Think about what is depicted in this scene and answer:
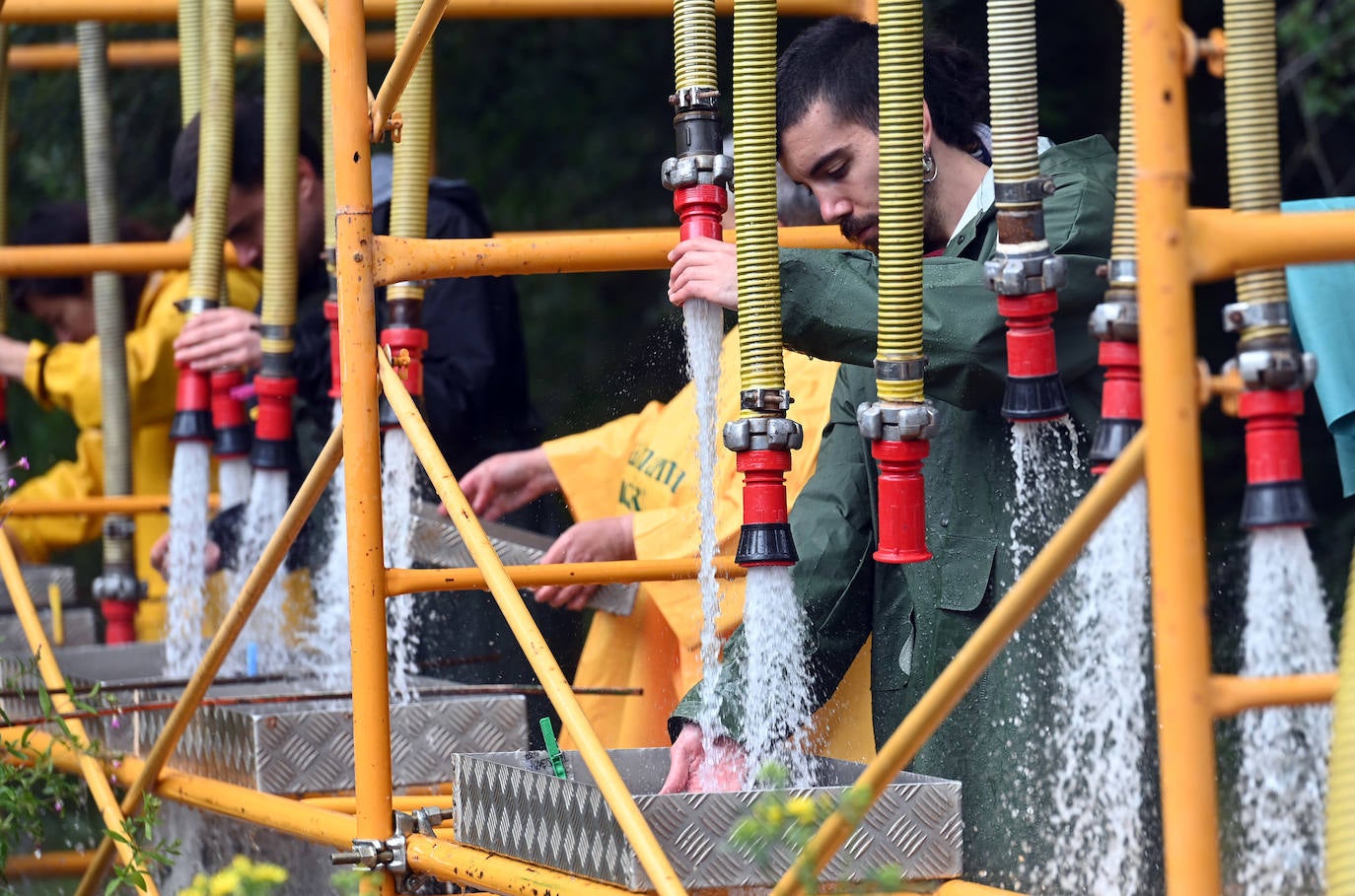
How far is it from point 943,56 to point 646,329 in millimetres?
4906

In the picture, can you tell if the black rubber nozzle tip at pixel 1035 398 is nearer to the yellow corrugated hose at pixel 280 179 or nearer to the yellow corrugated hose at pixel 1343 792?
the yellow corrugated hose at pixel 1343 792

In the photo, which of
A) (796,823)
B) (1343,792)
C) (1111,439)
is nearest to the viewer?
(1343,792)

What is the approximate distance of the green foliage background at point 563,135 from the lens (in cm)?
705

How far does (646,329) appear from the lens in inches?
297

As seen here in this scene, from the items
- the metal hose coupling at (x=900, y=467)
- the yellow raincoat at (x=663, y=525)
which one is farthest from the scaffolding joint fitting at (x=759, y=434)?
the yellow raincoat at (x=663, y=525)

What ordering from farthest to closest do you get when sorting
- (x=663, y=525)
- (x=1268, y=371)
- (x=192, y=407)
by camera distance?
(x=192, y=407) < (x=663, y=525) < (x=1268, y=371)

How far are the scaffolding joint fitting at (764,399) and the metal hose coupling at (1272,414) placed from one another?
2.06 feet

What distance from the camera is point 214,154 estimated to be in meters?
3.64

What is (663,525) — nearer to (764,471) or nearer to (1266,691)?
(764,471)

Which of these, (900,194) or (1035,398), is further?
(900,194)

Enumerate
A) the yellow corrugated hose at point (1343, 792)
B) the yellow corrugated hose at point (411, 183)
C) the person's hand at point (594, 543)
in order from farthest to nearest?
1. the person's hand at point (594, 543)
2. the yellow corrugated hose at point (411, 183)
3. the yellow corrugated hose at point (1343, 792)

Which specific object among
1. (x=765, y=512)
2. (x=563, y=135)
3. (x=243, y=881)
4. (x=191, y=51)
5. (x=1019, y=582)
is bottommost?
(x=243, y=881)

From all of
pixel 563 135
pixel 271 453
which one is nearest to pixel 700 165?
pixel 271 453

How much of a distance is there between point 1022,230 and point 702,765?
0.87 m
